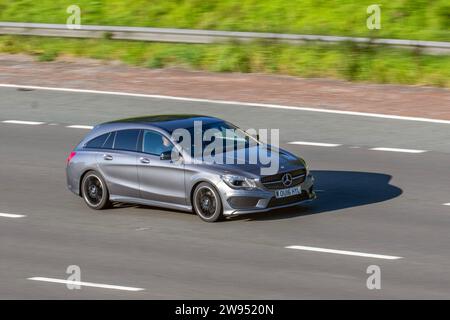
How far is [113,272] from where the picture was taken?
14.6 metres

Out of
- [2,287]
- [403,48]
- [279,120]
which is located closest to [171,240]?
[2,287]

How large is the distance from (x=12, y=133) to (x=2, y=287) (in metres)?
9.87

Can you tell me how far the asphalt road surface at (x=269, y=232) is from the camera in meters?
13.8

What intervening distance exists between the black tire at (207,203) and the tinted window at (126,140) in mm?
1526

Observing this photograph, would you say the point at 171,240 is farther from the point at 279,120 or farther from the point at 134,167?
the point at 279,120

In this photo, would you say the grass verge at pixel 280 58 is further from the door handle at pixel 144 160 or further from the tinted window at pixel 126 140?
the door handle at pixel 144 160

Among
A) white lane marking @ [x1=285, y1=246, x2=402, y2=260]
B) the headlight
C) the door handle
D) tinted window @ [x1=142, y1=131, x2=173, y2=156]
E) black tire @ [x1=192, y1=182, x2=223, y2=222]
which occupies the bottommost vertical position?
white lane marking @ [x1=285, y1=246, x2=402, y2=260]

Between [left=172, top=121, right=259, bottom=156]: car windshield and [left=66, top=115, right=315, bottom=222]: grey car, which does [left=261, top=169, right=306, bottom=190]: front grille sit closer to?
[left=66, top=115, right=315, bottom=222]: grey car

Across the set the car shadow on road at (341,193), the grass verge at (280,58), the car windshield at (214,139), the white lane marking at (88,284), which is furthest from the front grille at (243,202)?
the grass verge at (280,58)

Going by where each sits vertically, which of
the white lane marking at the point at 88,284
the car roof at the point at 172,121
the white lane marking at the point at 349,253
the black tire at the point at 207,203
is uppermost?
the car roof at the point at 172,121

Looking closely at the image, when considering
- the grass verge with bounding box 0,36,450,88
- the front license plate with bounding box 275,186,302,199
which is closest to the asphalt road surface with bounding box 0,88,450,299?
the front license plate with bounding box 275,186,302,199

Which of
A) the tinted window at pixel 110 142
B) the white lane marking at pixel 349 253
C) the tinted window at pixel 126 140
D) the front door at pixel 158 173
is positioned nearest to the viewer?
the white lane marking at pixel 349 253

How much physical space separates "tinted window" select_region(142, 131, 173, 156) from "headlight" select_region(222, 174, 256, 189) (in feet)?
4.19

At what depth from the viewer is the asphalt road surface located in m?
13.8
